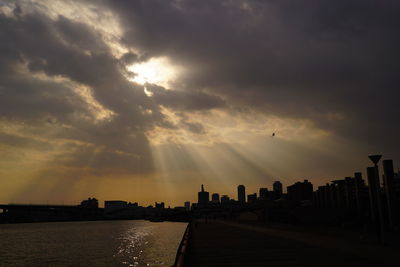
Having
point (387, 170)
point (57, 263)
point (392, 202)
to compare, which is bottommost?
point (57, 263)

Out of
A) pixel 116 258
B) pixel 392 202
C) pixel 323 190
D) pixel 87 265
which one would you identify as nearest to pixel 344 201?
pixel 323 190

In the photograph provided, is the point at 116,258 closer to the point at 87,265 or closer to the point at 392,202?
the point at 87,265

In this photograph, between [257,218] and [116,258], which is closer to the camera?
[116,258]

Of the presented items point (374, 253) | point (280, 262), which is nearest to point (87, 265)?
point (280, 262)

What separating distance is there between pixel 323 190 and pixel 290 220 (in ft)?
73.0

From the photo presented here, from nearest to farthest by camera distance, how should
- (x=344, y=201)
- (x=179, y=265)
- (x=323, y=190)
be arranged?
(x=179, y=265), (x=344, y=201), (x=323, y=190)

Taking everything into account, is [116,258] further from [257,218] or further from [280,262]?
[257,218]

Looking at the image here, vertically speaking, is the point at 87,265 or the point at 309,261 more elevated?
the point at 309,261

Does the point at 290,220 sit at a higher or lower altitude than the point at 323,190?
Answer: lower

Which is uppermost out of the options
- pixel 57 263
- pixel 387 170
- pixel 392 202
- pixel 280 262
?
pixel 387 170

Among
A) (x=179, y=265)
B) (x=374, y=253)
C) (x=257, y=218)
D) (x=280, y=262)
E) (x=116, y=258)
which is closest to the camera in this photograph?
(x=179, y=265)

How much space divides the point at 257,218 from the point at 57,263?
93.2 m

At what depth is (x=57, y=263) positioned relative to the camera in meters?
48.1

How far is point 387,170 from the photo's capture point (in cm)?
4472
